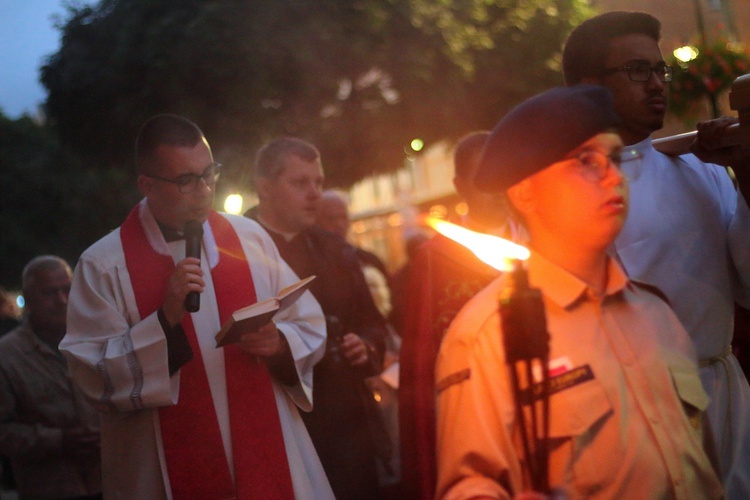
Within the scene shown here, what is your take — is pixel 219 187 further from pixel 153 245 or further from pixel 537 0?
pixel 153 245

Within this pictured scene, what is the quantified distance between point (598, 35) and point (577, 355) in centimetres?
147

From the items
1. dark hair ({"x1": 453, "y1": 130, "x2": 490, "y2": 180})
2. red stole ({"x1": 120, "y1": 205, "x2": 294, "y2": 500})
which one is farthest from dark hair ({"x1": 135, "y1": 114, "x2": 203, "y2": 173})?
dark hair ({"x1": 453, "y1": 130, "x2": 490, "y2": 180})

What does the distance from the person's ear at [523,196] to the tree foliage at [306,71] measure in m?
9.93

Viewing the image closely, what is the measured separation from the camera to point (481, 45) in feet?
46.6

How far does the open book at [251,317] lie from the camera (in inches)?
123

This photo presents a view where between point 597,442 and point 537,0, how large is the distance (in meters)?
13.2

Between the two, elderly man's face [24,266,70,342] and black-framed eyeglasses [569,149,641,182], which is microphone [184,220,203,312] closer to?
Answer: black-framed eyeglasses [569,149,641,182]

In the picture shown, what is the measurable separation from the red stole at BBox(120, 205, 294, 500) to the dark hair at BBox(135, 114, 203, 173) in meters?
0.33

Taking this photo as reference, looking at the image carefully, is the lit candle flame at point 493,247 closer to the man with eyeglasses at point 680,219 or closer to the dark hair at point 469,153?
the man with eyeglasses at point 680,219

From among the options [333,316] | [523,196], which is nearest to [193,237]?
[333,316]

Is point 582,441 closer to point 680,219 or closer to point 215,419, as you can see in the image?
point 680,219

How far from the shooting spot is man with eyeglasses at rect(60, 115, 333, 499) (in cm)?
337

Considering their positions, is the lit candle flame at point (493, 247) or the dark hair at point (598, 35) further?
the dark hair at point (598, 35)

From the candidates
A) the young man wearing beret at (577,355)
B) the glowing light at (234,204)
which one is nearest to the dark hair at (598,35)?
the young man wearing beret at (577,355)
